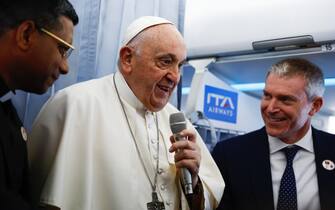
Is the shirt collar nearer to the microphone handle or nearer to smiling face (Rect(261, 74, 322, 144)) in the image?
smiling face (Rect(261, 74, 322, 144))

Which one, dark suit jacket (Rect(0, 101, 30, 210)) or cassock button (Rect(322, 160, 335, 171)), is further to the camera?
cassock button (Rect(322, 160, 335, 171))

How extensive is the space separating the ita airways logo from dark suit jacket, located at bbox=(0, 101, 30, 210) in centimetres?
199

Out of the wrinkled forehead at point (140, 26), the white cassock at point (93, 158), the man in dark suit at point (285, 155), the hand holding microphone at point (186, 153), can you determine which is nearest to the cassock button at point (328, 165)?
the man in dark suit at point (285, 155)

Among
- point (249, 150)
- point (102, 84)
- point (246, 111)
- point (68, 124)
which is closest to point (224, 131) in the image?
point (246, 111)

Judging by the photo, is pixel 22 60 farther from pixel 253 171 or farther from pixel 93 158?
pixel 253 171

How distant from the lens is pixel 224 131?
3363mm

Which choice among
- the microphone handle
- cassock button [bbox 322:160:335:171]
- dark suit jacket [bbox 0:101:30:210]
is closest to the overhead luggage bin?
cassock button [bbox 322:160:335:171]

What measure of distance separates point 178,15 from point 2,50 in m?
1.57

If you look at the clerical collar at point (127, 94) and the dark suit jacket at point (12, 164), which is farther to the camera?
the clerical collar at point (127, 94)

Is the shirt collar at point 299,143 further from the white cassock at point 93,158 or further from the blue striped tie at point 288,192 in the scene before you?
the white cassock at point 93,158

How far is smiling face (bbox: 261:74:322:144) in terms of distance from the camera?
216cm

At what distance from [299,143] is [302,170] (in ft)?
0.49

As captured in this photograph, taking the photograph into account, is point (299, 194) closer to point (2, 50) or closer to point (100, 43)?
point (100, 43)

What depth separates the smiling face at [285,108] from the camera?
7.08ft
